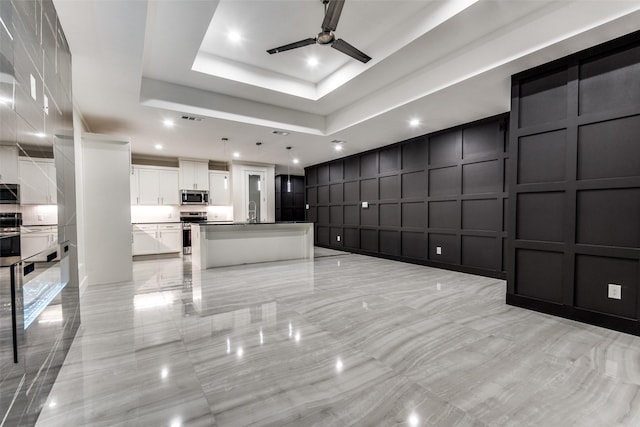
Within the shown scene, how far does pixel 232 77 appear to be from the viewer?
160 inches

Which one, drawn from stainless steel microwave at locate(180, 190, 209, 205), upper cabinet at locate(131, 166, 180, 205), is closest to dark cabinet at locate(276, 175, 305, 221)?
stainless steel microwave at locate(180, 190, 209, 205)

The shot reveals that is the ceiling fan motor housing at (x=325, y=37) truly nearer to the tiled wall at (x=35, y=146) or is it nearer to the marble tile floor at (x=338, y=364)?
the tiled wall at (x=35, y=146)

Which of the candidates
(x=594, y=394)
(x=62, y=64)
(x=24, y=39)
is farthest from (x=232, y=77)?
(x=594, y=394)

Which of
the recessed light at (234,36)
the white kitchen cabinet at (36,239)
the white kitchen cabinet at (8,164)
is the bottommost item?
the white kitchen cabinet at (36,239)

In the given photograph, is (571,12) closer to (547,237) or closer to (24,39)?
(547,237)

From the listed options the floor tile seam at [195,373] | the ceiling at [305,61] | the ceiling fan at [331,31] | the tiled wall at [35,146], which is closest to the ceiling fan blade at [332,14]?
the ceiling fan at [331,31]

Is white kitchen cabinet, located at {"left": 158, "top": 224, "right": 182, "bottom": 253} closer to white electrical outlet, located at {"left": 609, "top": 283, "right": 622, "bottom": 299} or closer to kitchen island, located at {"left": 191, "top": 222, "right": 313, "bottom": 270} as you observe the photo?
kitchen island, located at {"left": 191, "top": 222, "right": 313, "bottom": 270}

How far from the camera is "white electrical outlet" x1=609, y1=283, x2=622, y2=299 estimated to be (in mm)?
2641

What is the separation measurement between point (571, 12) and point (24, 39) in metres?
4.02

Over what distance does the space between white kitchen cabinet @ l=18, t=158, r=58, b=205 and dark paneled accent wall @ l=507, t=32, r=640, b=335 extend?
4275mm

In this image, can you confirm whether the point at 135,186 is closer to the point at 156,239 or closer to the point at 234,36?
the point at 156,239

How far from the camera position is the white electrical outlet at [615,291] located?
2.64 m

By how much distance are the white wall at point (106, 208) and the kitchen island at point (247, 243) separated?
1317 mm

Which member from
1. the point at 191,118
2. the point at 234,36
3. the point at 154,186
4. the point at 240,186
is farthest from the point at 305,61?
the point at 154,186
